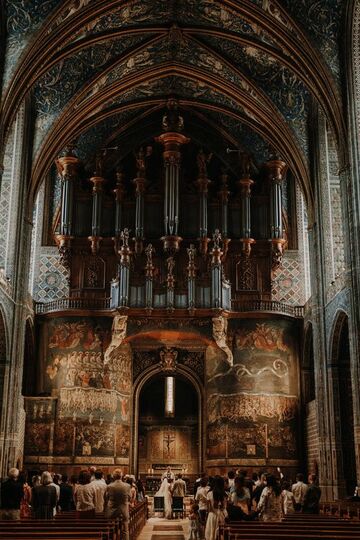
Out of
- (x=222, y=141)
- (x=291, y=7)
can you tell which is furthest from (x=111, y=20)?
(x=222, y=141)

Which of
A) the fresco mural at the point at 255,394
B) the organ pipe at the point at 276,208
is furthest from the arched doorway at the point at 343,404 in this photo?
the organ pipe at the point at 276,208

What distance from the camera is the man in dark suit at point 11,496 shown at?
486 inches

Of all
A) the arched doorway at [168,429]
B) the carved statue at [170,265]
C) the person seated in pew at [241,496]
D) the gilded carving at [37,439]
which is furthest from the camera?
the arched doorway at [168,429]

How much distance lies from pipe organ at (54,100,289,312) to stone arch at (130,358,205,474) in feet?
11.8

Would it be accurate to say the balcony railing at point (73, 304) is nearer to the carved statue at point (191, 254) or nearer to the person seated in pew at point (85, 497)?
the carved statue at point (191, 254)

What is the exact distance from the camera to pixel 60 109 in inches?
1085

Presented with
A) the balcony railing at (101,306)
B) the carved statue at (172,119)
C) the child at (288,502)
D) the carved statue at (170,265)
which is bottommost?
the child at (288,502)

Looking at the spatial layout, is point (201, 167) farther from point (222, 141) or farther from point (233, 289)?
point (233, 289)

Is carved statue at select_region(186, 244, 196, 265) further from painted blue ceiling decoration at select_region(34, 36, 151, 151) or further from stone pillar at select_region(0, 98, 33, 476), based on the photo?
painted blue ceiling decoration at select_region(34, 36, 151, 151)

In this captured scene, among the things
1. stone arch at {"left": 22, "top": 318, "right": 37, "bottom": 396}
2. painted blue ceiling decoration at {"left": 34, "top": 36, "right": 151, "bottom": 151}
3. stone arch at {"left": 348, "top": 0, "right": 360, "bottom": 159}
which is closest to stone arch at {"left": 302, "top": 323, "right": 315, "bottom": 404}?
stone arch at {"left": 348, "top": 0, "right": 360, "bottom": 159}

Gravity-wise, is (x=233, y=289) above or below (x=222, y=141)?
below

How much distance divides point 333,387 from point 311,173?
8171mm

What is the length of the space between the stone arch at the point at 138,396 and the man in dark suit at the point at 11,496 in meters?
17.4

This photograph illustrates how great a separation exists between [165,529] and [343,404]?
7.96 metres
